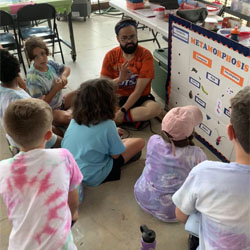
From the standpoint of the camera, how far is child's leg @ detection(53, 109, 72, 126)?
2.52 m

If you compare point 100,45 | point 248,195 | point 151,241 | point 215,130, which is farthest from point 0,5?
point 248,195

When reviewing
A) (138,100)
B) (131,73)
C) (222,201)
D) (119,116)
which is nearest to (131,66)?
(131,73)

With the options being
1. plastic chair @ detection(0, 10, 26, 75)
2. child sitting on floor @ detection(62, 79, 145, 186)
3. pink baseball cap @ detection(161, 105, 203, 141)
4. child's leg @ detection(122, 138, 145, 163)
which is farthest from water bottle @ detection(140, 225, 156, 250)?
plastic chair @ detection(0, 10, 26, 75)

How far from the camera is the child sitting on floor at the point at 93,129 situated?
5.65 feet

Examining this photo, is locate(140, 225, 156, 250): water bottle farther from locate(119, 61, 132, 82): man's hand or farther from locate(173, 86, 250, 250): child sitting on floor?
locate(119, 61, 132, 82): man's hand

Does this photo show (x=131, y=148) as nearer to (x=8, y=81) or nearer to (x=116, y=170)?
(x=116, y=170)

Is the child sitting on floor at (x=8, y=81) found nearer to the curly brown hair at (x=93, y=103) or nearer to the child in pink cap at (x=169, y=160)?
the curly brown hair at (x=93, y=103)

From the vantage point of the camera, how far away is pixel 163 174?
1616 millimetres

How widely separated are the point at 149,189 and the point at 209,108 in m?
0.84

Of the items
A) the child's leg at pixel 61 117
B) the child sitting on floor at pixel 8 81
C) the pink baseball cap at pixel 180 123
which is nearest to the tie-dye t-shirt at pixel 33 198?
the pink baseball cap at pixel 180 123

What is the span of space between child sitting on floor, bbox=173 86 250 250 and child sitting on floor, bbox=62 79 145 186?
2.71 feet

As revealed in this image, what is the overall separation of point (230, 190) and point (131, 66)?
1822mm

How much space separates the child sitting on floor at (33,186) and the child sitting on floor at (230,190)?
0.53 m

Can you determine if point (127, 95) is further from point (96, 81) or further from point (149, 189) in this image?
point (149, 189)
